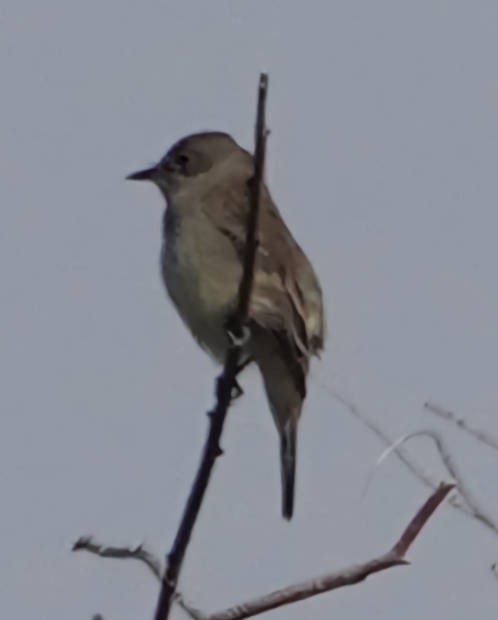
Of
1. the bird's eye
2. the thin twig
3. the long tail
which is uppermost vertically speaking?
the bird's eye

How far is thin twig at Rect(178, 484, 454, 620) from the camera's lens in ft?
8.62

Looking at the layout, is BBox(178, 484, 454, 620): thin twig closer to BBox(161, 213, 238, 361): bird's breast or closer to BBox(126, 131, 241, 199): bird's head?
BBox(161, 213, 238, 361): bird's breast

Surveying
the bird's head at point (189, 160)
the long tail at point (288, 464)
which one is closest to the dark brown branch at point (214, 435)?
the long tail at point (288, 464)

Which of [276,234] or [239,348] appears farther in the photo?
[276,234]

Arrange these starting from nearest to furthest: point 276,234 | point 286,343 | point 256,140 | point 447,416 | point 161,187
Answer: point 256,140
point 447,416
point 286,343
point 276,234
point 161,187

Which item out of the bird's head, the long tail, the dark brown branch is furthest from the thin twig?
the bird's head

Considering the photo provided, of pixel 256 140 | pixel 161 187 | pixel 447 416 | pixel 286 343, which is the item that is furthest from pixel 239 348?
pixel 161 187

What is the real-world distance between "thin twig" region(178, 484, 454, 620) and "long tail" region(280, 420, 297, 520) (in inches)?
81.0

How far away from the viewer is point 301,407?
5508 mm

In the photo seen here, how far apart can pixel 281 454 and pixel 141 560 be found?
234 centimetres

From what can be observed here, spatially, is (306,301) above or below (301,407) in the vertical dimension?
above

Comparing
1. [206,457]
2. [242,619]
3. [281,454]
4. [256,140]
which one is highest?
[256,140]

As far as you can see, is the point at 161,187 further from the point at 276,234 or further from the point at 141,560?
the point at 141,560

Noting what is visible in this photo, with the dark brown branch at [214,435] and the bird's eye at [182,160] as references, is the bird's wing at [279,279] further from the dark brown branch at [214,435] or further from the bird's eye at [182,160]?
the dark brown branch at [214,435]
